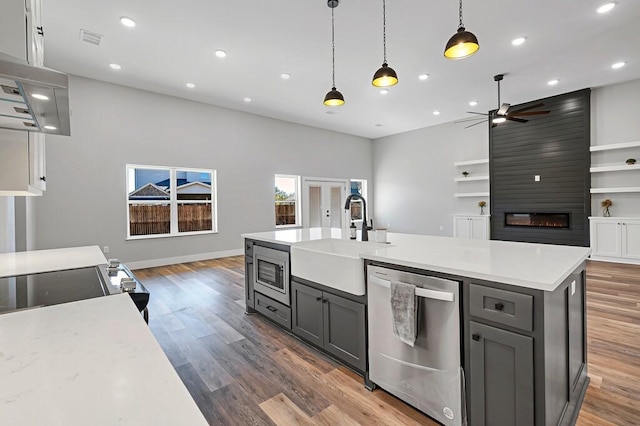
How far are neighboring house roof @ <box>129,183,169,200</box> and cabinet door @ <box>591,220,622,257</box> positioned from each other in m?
8.58

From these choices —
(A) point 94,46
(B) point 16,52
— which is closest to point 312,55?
(A) point 94,46

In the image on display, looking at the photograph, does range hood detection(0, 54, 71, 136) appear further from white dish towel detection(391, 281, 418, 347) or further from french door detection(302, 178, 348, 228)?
french door detection(302, 178, 348, 228)

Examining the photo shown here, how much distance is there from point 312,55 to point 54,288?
13.8 feet

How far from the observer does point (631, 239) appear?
5.42 meters

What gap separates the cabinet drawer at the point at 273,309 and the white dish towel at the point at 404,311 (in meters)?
1.27

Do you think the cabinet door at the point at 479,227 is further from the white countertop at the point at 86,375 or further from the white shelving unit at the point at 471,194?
the white countertop at the point at 86,375

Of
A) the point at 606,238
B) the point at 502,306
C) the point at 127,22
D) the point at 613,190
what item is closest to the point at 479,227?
the point at 606,238

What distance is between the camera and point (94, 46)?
410 cm

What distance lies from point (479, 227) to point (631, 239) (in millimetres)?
2649

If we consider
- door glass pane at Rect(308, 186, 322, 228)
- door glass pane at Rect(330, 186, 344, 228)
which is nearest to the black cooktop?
door glass pane at Rect(308, 186, 322, 228)

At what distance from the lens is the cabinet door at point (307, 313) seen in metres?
2.39

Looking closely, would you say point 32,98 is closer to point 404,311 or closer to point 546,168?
point 404,311

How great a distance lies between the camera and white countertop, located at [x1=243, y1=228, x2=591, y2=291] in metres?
1.35

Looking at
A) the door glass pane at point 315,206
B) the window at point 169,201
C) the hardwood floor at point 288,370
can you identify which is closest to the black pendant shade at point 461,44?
the hardwood floor at point 288,370
